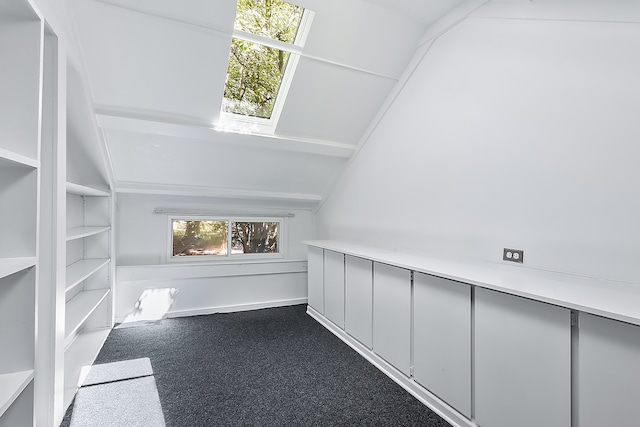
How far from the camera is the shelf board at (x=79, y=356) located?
2109mm

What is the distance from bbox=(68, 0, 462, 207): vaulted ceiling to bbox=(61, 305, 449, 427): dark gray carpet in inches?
62.4

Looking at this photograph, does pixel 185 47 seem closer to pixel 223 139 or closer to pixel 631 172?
pixel 223 139

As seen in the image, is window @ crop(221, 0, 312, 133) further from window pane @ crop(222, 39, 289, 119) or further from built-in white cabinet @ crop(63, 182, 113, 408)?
built-in white cabinet @ crop(63, 182, 113, 408)

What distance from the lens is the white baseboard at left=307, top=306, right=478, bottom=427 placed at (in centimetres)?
180

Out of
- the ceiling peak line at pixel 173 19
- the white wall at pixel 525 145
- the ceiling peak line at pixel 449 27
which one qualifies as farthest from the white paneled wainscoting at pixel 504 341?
the ceiling peak line at pixel 173 19

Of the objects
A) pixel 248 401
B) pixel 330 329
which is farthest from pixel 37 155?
pixel 330 329

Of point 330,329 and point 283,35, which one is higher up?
point 283,35

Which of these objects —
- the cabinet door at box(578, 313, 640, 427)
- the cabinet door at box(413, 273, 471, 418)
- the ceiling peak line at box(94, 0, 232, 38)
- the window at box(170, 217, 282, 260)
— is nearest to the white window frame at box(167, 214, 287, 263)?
the window at box(170, 217, 282, 260)

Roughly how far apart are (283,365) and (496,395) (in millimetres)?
1522

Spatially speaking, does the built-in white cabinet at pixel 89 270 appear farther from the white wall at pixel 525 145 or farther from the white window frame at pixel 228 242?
the white wall at pixel 525 145

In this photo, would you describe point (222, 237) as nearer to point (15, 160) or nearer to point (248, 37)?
point (248, 37)

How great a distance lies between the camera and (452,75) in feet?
7.74

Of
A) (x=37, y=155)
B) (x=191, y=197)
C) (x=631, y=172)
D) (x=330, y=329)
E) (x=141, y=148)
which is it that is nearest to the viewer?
(x=37, y=155)

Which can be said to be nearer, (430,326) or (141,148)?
(430,326)
